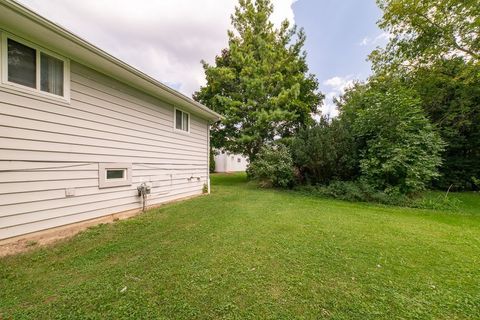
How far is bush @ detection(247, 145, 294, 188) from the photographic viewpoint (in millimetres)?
8844

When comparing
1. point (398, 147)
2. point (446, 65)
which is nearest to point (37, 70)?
point (398, 147)

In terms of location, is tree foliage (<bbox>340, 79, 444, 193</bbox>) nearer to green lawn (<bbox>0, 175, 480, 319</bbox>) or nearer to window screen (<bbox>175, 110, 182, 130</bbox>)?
green lawn (<bbox>0, 175, 480, 319</bbox>)

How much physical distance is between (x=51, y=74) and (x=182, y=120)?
12.2ft

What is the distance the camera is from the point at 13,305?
1.78 metres

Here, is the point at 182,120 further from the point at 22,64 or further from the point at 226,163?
the point at 226,163

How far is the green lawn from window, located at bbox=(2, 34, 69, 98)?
8.21 feet

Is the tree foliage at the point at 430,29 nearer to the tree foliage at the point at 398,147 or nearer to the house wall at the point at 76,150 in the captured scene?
the tree foliage at the point at 398,147

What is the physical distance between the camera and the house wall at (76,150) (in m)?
2.92

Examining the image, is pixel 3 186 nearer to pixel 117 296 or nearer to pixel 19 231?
pixel 19 231

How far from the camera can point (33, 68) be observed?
10.3ft

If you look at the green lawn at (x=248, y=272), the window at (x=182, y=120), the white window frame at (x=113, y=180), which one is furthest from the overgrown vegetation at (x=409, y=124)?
the white window frame at (x=113, y=180)

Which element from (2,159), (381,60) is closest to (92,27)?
(2,159)

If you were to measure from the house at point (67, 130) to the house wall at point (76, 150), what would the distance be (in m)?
0.01

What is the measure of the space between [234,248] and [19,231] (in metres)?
3.20
